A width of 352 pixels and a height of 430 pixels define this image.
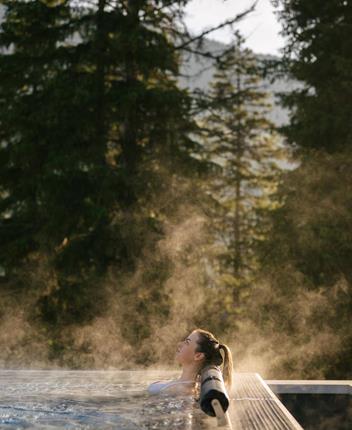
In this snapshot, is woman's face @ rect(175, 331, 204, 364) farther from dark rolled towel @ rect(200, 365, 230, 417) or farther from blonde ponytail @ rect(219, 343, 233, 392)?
dark rolled towel @ rect(200, 365, 230, 417)

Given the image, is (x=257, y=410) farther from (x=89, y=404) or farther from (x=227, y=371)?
(x=89, y=404)

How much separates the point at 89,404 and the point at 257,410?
1.20 m

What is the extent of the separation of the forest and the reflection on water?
6.20 metres

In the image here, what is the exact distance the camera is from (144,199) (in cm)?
1338

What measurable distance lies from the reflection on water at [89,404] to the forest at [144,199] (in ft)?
20.3

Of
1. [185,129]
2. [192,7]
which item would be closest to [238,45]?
[192,7]

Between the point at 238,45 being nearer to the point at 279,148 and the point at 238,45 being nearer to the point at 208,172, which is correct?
the point at 208,172

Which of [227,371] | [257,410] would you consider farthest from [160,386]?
[257,410]

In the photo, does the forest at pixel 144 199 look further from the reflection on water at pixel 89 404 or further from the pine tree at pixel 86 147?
the reflection on water at pixel 89 404

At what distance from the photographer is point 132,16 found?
1345 centimetres

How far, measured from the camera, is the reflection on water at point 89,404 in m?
3.88

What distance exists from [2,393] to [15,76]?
9.89 m

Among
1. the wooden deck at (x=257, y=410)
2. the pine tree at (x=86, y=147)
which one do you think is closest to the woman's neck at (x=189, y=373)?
the wooden deck at (x=257, y=410)

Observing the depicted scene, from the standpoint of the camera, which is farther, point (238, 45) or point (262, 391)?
point (238, 45)
